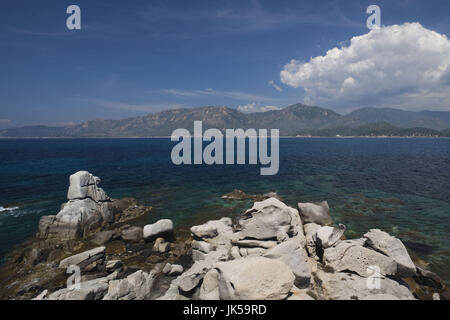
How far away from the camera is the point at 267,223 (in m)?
15.7

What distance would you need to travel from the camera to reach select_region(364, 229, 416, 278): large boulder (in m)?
12.6

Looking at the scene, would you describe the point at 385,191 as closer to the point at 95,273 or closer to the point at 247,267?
the point at 247,267

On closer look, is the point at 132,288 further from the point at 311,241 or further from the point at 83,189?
the point at 83,189

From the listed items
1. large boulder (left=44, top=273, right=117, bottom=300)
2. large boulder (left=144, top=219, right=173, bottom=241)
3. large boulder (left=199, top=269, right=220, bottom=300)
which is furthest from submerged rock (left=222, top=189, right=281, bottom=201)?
large boulder (left=44, top=273, right=117, bottom=300)

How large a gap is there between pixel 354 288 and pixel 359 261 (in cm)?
193

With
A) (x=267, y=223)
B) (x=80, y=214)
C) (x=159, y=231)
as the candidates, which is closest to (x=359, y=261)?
(x=267, y=223)

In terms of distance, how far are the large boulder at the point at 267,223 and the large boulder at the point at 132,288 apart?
728 centimetres

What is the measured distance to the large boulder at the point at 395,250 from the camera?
12.6 meters

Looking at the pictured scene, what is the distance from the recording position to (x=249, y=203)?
33250mm

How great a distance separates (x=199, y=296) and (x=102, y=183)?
4353cm

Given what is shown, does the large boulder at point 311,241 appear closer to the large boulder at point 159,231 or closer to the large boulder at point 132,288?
the large boulder at point 132,288

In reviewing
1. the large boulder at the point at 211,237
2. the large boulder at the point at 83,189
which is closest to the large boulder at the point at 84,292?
the large boulder at the point at 211,237

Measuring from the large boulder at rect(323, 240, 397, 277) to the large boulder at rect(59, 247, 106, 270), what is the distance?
1747cm
